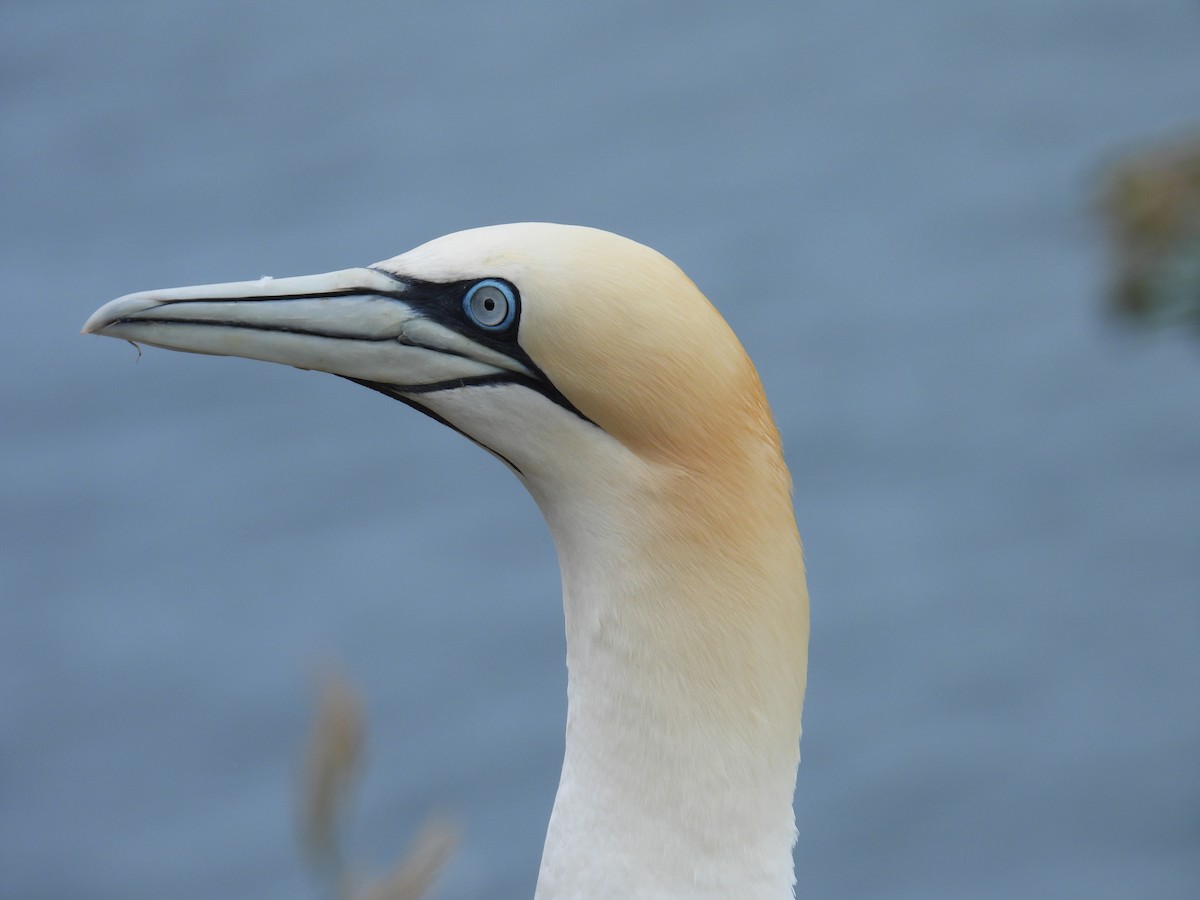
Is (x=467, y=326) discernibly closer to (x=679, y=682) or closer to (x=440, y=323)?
(x=440, y=323)

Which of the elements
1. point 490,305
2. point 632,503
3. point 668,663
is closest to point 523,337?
point 490,305

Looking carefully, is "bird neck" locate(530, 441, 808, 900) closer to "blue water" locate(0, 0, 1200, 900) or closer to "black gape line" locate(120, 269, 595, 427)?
"black gape line" locate(120, 269, 595, 427)

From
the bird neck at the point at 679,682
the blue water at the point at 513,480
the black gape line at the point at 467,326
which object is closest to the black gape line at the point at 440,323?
the black gape line at the point at 467,326

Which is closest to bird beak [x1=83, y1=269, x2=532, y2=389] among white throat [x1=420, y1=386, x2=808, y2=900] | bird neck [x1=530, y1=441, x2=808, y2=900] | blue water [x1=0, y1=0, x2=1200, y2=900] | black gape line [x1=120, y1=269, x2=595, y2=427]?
black gape line [x1=120, y1=269, x2=595, y2=427]

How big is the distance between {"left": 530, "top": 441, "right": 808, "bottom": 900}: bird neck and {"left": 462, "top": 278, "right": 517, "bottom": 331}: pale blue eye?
299 millimetres

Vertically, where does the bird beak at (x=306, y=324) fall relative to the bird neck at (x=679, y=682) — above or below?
above

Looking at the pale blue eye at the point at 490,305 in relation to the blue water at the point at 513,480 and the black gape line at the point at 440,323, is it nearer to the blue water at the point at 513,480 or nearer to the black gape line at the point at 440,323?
the black gape line at the point at 440,323

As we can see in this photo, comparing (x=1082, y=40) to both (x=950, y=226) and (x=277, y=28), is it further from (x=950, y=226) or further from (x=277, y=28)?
(x=277, y=28)

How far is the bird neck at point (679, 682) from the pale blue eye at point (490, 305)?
0.30 m

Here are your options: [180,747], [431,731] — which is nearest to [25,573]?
[180,747]

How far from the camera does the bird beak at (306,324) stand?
286 cm

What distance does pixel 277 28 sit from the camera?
17031mm

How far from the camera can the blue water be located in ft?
35.2

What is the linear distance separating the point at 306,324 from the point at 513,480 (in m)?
10.4
